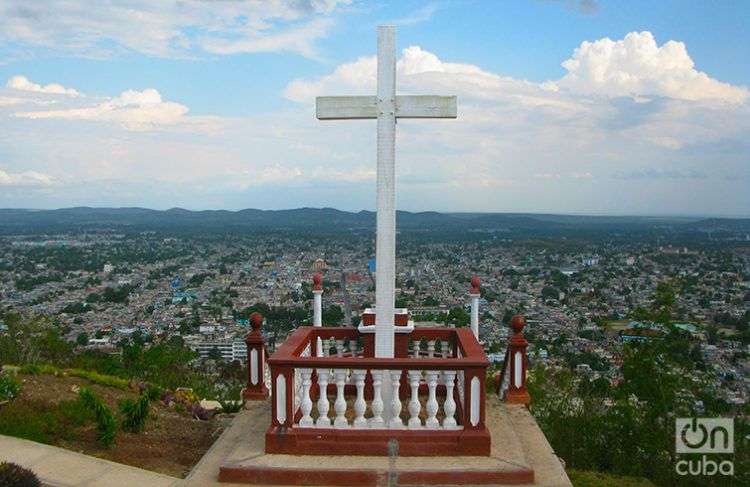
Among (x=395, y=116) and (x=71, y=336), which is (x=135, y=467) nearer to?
(x=395, y=116)

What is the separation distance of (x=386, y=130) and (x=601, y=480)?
415 cm

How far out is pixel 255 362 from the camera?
796 centimetres

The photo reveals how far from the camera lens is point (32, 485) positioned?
532 centimetres

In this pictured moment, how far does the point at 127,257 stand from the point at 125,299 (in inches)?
1258

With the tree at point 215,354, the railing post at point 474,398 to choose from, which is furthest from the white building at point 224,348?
the railing post at point 474,398

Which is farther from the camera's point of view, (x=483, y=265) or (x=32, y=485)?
(x=483, y=265)

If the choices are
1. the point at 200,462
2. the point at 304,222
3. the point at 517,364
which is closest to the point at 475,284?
the point at 517,364

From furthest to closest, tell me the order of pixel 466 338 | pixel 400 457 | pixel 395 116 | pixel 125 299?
pixel 125 299 < pixel 466 338 < pixel 395 116 < pixel 400 457

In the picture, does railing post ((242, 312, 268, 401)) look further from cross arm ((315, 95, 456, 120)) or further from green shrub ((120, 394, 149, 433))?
cross arm ((315, 95, 456, 120))

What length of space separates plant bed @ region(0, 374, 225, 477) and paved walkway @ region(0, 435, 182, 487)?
212mm

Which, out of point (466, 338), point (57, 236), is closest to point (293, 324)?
point (466, 338)

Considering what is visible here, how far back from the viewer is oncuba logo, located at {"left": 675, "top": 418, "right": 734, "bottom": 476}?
7.48 meters

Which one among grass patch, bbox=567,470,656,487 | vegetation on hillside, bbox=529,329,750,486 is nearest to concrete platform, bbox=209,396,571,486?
grass patch, bbox=567,470,656,487

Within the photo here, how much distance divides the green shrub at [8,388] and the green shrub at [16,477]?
239 centimetres
